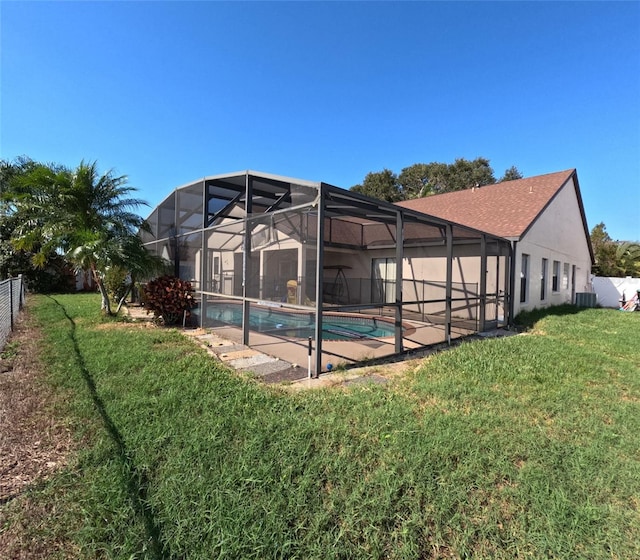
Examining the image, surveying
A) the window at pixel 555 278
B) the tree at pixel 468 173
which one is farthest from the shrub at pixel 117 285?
the tree at pixel 468 173

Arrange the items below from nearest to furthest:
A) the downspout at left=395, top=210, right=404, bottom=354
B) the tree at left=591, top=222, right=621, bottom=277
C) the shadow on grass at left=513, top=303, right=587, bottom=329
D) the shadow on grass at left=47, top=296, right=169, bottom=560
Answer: the shadow on grass at left=47, top=296, right=169, bottom=560 → the downspout at left=395, top=210, right=404, bottom=354 → the shadow on grass at left=513, top=303, right=587, bottom=329 → the tree at left=591, top=222, right=621, bottom=277

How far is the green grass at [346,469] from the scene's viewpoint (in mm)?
1974

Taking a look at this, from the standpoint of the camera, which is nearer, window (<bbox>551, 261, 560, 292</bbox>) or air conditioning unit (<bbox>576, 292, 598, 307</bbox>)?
window (<bbox>551, 261, 560, 292</bbox>)

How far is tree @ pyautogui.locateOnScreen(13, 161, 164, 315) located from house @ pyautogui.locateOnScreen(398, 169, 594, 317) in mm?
12367

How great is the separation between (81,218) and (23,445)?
8577 millimetres

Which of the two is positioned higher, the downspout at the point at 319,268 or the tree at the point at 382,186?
the tree at the point at 382,186

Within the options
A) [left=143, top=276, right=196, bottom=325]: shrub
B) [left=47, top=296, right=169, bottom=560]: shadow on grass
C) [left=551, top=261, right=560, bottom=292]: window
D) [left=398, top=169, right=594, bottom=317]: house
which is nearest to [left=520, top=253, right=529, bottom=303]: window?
[left=398, top=169, right=594, bottom=317]: house

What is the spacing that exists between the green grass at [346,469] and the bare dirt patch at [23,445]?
0.13 m

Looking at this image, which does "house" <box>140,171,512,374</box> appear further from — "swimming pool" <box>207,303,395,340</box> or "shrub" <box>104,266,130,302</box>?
"shrub" <box>104,266,130,302</box>

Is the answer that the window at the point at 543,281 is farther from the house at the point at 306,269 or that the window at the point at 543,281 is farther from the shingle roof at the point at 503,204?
the house at the point at 306,269

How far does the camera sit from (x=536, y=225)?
12.4 metres

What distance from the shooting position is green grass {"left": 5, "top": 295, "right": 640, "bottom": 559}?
197 centimetres

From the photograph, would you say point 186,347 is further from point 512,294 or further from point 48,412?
point 512,294

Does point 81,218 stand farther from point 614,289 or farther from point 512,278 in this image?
point 614,289
